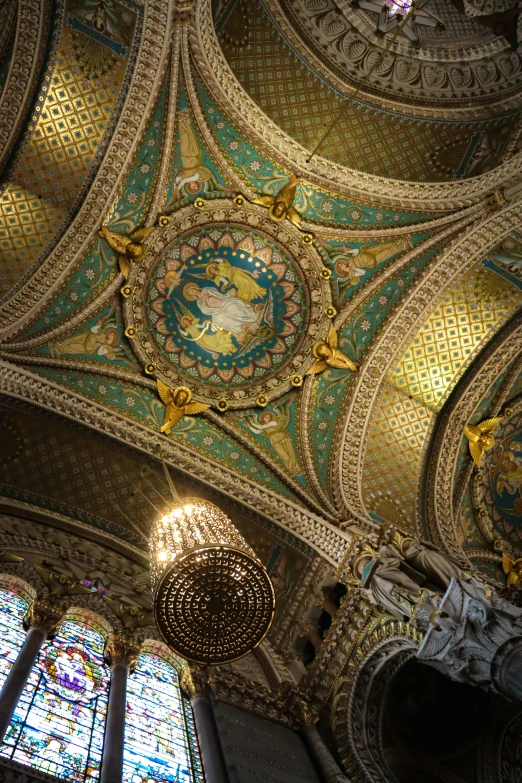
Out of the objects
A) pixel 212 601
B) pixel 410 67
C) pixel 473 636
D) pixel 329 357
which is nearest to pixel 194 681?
pixel 212 601

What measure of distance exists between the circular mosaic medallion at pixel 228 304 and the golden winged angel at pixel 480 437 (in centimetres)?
272

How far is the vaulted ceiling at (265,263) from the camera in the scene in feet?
29.7

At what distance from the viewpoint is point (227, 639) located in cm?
643

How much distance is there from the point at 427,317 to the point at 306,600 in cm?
456

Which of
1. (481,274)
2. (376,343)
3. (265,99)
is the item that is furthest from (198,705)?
(265,99)

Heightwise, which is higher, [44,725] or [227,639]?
[227,639]

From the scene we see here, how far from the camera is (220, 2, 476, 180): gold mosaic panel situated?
980 cm

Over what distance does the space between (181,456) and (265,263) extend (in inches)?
124

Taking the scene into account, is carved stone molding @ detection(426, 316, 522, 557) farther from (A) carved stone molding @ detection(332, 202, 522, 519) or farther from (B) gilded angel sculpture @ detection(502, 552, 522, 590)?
(B) gilded angel sculpture @ detection(502, 552, 522, 590)

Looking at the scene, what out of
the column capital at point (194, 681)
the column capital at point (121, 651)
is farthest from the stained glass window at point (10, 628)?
the column capital at point (194, 681)

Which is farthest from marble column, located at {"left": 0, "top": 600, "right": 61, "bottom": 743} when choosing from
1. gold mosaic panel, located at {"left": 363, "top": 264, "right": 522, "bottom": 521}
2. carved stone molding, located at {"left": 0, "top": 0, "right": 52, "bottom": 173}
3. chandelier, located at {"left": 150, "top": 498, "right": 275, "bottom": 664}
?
carved stone molding, located at {"left": 0, "top": 0, "right": 52, "bottom": 173}

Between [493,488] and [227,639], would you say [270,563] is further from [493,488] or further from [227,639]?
[493,488]

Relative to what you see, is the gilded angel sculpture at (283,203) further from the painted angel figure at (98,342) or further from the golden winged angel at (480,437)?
the golden winged angel at (480,437)

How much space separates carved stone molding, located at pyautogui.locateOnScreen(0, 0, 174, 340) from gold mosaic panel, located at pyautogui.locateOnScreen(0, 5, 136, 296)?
0.19m
